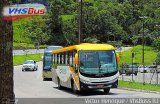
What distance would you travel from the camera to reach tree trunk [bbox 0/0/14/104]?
22.7 ft

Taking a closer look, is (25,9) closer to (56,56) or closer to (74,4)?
(56,56)

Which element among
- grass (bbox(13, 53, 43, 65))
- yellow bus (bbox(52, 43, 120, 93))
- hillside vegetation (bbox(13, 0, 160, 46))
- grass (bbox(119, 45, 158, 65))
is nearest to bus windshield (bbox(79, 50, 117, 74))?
yellow bus (bbox(52, 43, 120, 93))

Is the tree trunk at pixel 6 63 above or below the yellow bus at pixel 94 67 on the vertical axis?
above

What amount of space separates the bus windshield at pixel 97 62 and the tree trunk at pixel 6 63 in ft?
57.0

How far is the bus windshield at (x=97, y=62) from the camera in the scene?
2439 cm

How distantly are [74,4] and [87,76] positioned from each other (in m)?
114

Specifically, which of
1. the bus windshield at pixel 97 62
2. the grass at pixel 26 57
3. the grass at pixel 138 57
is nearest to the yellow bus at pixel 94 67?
the bus windshield at pixel 97 62

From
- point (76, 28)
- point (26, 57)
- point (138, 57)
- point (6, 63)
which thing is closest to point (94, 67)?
point (6, 63)

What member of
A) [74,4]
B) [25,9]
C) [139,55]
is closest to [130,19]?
[74,4]

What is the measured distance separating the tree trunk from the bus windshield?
17364 millimetres

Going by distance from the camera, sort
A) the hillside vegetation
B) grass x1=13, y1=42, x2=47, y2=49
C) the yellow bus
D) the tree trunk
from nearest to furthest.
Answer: the tree trunk < the yellow bus < grass x1=13, y1=42, x2=47, y2=49 < the hillside vegetation

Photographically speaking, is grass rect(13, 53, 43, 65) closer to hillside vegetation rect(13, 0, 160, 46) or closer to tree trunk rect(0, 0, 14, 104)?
hillside vegetation rect(13, 0, 160, 46)

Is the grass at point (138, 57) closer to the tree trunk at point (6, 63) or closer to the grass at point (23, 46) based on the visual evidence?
the grass at point (23, 46)

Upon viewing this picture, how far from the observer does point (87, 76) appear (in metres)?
24.3
